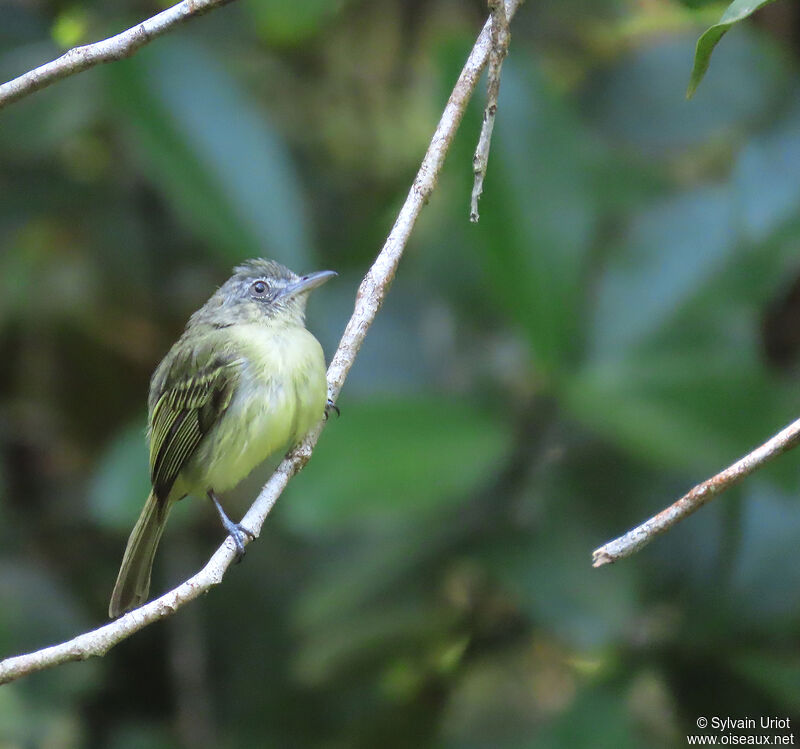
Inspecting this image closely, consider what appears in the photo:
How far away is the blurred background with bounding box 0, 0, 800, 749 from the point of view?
4.12 metres

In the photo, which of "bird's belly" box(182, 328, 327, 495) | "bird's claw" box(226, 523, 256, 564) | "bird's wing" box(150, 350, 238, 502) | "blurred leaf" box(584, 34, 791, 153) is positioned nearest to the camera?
"bird's claw" box(226, 523, 256, 564)

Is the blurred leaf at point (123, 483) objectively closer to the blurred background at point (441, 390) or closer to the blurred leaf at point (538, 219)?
the blurred background at point (441, 390)

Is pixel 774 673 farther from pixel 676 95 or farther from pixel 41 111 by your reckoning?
pixel 41 111

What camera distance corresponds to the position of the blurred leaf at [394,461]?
12.5 feet

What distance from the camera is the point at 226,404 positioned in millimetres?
3898

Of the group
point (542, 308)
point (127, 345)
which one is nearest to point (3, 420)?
point (127, 345)

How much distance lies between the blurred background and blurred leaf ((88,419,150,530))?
0.05 ft

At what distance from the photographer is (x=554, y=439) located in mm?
4566

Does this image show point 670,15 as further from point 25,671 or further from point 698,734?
point 25,671


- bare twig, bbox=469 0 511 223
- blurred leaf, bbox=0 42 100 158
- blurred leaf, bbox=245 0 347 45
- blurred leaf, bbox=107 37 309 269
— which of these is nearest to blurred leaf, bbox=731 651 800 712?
bare twig, bbox=469 0 511 223

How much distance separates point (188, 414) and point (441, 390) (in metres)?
1.12

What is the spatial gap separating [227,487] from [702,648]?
1.82 meters

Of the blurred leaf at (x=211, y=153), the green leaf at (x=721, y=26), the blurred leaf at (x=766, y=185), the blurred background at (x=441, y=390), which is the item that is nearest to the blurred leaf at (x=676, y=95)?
the blurred background at (x=441, y=390)

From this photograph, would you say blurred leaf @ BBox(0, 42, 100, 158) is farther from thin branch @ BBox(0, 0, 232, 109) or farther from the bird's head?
thin branch @ BBox(0, 0, 232, 109)
